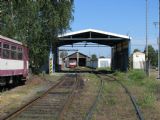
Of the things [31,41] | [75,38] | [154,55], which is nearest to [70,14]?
[31,41]

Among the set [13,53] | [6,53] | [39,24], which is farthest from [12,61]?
[39,24]

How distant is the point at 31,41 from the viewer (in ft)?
145

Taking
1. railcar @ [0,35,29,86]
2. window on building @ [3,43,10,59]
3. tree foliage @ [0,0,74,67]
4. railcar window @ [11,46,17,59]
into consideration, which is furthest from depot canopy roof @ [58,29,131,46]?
window on building @ [3,43,10,59]

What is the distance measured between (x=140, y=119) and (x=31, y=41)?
30769 mm

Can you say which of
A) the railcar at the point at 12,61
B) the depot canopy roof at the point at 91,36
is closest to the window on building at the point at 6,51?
the railcar at the point at 12,61

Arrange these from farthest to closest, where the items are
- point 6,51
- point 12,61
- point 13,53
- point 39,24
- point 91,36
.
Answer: point 91,36 < point 39,24 < point 13,53 < point 12,61 < point 6,51

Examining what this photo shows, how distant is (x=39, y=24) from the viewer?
143 feet

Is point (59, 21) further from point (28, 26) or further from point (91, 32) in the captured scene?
point (91, 32)

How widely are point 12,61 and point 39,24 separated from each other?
55.6ft

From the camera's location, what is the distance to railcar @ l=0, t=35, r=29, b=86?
78.7ft

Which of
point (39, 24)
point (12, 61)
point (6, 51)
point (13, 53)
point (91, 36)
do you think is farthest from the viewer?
point (91, 36)

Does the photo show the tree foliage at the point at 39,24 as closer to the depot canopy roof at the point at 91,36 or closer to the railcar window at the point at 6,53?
the railcar window at the point at 6,53

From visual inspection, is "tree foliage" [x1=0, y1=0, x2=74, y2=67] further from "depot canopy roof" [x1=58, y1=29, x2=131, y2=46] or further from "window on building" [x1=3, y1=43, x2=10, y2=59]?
"depot canopy roof" [x1=58, y1=29, x2=131, y2=46]

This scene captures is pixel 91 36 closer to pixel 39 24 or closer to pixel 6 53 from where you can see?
pixel 39 24
